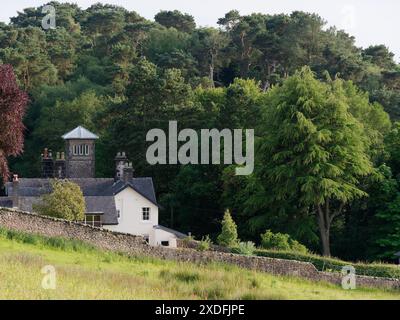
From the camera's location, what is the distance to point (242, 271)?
128 ft

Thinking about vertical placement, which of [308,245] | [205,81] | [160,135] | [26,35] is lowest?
[308,245]

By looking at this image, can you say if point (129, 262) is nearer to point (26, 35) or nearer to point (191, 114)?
point (191, 114)

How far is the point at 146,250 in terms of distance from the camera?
4122cm

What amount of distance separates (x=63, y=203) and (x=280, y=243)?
12078 millimetres

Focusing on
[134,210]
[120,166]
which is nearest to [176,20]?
[120,166]

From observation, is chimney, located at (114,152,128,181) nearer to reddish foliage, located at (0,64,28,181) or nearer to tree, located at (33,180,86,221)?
tree, located at (33,180,86,221)

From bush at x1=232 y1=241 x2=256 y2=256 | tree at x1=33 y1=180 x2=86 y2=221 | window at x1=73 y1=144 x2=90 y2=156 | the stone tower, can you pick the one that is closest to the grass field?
bush at x1=232 y1=241 x2=256 y2=256

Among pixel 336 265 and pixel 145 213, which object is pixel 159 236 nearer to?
pixel 145 213

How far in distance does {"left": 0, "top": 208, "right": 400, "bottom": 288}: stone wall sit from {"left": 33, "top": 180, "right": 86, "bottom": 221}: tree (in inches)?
502

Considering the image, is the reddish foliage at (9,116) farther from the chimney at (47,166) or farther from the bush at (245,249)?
the chimney at (47,166)

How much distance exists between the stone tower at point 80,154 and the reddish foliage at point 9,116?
62.5ft

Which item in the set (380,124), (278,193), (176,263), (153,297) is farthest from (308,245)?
(153,297)
